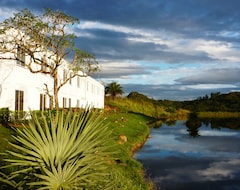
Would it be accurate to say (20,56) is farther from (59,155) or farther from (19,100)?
(59,155)

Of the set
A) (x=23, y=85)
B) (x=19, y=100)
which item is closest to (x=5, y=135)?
(x=19, y=100)

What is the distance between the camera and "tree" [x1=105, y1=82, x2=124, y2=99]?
86875 mm

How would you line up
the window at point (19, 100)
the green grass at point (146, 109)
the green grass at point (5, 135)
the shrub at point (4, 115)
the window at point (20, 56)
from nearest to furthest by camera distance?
1. the green grass at point (5, 135)
2. the shrub at point (4, 115)
3. the window at point (19, 100)
4. the window at point (20, 56)
5. the green grass at point (146, 109)

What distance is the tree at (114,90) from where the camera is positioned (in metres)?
86.9

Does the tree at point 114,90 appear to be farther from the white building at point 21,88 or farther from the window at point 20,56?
the window at point 20,56

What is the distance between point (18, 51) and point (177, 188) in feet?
52.7

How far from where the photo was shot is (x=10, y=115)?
22.1m

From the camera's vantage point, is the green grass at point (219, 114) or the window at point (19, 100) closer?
the window at point (19, 100)

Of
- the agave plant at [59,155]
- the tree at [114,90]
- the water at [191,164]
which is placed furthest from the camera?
the tree at [114,90]

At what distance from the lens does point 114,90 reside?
285 ft

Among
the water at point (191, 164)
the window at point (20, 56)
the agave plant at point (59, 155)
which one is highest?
Result: the window at point (20, 56)

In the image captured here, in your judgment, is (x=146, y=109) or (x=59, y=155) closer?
(x=59, y=155)

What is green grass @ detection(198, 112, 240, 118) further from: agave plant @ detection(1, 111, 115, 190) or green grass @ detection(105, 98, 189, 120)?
agave plant @ detection(1, 111, 115, 190)

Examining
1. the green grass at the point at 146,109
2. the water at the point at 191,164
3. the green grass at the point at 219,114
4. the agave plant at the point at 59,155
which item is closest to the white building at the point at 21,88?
the water at the point at 191,164
